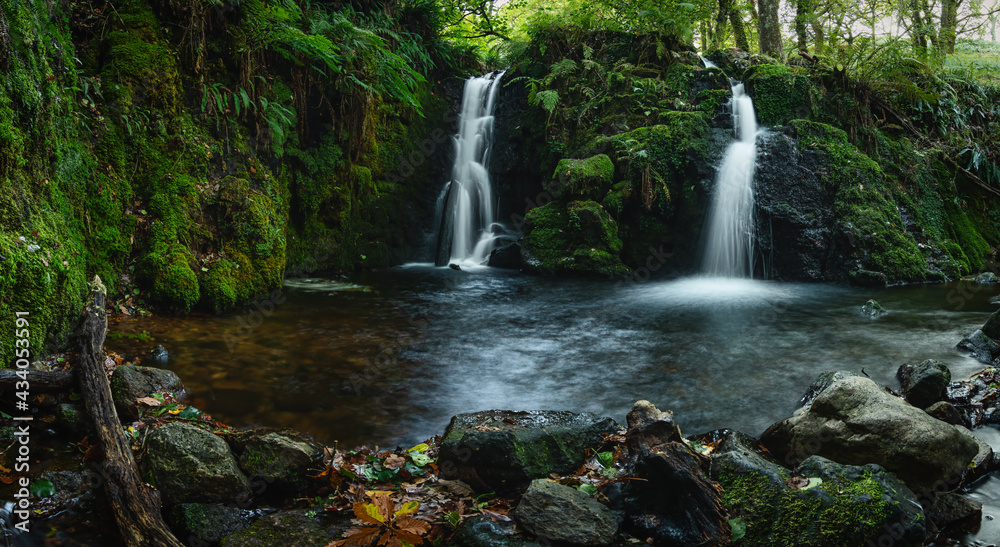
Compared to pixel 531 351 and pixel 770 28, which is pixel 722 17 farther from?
pixel 531 351

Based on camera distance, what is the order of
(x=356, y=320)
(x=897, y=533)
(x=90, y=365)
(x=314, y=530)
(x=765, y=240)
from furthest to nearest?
(x=765, y=240)
(x=356, y=320)
(x=90, y=365)
(x=314, y=530)
(x=897, y=533)

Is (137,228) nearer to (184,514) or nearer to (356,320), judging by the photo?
(356,320)

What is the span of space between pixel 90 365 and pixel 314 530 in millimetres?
2118

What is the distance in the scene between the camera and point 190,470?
2.69 meters

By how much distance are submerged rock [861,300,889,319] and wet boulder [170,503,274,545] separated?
770 cm

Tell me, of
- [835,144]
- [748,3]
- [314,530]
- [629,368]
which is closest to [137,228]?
[314,530]

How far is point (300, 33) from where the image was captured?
23.1 feet

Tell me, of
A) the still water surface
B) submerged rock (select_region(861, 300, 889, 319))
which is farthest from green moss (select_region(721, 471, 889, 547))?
submerged rock (select_region(861, 300, 889, 319))

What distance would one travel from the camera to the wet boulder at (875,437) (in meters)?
2.85

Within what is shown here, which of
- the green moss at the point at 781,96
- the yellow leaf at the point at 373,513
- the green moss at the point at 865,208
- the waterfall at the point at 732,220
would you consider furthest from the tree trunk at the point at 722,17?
Result: the yellow leaf at the point at 373,513

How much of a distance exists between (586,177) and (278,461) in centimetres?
851

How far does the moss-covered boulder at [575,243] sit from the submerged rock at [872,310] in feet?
13.4

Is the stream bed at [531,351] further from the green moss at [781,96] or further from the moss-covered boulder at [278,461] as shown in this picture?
the green moss at [781,96]

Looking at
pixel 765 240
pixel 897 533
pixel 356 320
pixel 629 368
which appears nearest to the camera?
pixel 897 533
